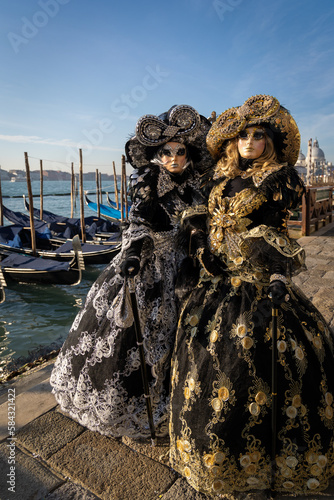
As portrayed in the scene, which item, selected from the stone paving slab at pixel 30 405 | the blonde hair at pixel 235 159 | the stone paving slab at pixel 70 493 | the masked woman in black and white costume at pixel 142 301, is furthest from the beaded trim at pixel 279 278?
the stone paving slab at pixel 30 405

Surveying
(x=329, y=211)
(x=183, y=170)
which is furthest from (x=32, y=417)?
(x=329, y=211)

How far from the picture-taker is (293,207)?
174 cm

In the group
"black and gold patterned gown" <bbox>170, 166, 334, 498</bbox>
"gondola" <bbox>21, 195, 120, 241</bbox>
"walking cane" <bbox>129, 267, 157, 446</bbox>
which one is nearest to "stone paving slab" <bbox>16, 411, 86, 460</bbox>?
"walking cane" <bbox>129, 267, 157, 446</bbox>

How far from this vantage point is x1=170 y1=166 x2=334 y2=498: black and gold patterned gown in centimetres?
159

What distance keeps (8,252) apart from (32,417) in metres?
12.0

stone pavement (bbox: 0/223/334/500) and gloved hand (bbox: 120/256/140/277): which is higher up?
gloved hand (bbox: 120/256/140/277)

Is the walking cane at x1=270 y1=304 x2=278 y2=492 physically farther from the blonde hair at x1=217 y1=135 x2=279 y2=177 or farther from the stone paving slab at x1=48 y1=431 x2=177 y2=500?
the blonde hair at x1=217 y1=135 x2=279 y2=177

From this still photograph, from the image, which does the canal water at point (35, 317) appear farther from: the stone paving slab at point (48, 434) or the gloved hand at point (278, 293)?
the gloved hand at point (278, 293)

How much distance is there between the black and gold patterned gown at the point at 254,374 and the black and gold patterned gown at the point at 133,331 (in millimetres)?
310

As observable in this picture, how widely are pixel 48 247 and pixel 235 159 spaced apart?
1329cm

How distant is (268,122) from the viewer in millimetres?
1766

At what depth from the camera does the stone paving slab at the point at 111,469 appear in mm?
1719

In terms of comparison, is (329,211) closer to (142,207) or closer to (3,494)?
(142,207)

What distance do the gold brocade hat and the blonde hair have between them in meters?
0.05
